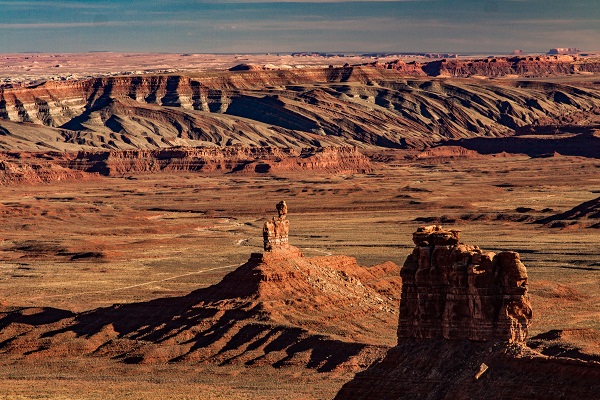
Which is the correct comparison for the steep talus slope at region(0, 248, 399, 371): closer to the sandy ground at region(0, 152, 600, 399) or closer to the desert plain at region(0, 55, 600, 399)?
the desert plain at region(0, 55, 600, 399)

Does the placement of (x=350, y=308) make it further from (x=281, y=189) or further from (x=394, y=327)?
(x=281, y=189)

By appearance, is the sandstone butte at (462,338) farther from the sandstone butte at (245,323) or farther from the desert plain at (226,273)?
the sandstone butte at (245,323)

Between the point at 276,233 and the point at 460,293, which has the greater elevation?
the point at 460,293

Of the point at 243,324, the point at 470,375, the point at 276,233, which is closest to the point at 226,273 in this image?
the point at 276,233

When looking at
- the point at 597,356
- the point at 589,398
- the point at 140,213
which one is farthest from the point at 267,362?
the point at 140,213

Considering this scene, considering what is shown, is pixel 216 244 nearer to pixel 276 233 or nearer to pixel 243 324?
pixel 276 233

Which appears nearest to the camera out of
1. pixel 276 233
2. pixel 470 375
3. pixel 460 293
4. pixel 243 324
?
pixel 470 375
